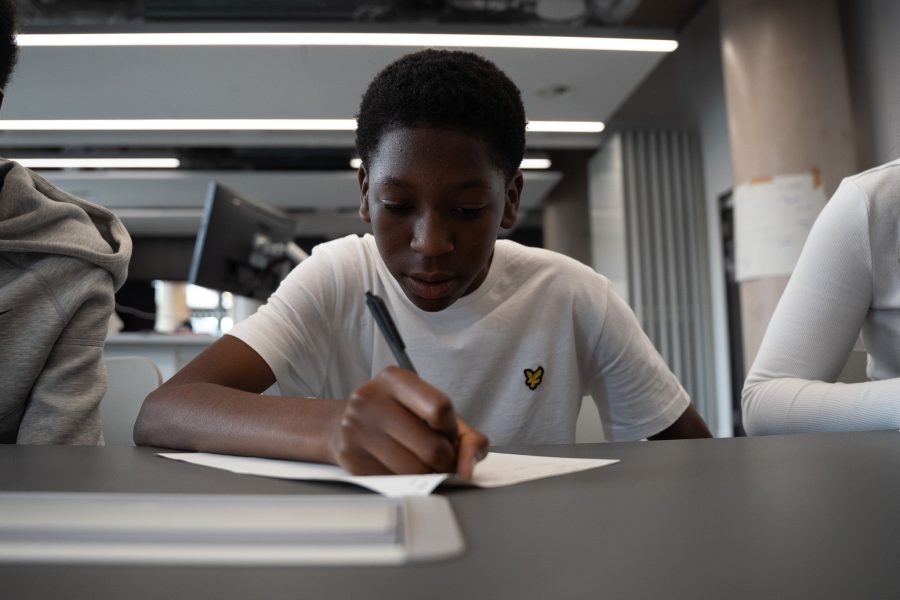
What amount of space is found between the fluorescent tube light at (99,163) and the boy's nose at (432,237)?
521 cm

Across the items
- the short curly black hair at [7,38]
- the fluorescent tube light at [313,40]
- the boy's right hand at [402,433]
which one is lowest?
the boy's right hand at [402,433]

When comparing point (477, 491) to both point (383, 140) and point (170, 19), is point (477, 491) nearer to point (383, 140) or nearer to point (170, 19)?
point (383, 140)

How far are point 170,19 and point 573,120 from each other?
2.47 m

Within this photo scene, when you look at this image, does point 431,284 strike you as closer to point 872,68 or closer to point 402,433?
point 402,433

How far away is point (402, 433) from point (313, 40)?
297 centimetres

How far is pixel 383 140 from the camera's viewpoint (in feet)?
2.67

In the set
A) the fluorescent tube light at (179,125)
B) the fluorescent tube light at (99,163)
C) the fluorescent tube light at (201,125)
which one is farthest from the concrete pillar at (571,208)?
the fluorescent tube light at (99,163)

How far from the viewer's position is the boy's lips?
0.81 metres

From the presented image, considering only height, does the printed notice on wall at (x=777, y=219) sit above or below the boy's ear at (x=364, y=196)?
above

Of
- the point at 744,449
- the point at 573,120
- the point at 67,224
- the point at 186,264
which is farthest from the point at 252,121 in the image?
the point at 186,264

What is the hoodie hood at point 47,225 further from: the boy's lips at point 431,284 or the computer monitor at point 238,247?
the computer monitor at point 238,247

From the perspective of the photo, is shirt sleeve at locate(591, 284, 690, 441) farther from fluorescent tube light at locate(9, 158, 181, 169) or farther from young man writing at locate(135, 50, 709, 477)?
fluorescent tube light at locate(9, 158, 181, 169)

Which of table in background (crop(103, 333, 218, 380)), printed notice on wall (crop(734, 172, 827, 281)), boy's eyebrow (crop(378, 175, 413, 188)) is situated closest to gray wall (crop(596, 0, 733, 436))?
printed notice on wall (crop(734, 172, 827, 281))

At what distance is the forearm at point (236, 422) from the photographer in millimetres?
536
